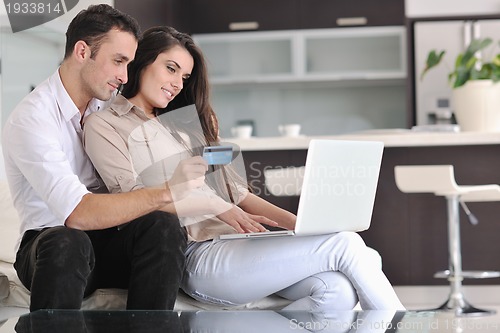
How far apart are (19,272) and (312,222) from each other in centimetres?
80

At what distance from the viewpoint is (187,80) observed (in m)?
2.60

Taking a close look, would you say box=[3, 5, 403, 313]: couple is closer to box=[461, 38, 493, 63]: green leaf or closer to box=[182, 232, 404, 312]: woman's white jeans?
box=[182, 232, 404, 312]: woman's white jeans

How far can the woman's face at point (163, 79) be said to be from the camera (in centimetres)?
248

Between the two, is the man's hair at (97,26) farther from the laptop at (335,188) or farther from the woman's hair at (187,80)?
the laptop at (335,188)

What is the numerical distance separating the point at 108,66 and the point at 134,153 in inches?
10.4

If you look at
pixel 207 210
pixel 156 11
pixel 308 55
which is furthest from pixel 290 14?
pixel 207 210

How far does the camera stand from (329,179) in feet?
6.74

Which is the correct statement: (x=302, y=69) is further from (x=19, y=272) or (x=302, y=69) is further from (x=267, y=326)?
(x=267, y=326)

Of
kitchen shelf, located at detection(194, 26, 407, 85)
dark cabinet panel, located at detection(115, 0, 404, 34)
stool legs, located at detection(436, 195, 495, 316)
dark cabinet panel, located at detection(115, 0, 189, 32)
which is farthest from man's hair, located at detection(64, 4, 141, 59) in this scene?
kitchen shelf, located at detection(194, 26, 407, 85)

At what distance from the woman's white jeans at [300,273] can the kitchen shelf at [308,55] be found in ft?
16.1

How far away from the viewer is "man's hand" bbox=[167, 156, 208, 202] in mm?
2156

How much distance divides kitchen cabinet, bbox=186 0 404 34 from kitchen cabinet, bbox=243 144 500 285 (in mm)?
2424

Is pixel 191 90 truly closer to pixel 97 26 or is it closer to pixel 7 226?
pixel 97 26

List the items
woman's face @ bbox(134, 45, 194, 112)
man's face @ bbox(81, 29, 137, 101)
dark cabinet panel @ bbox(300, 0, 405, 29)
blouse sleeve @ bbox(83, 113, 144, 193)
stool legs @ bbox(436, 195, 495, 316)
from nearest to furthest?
1. blouse sleeve @ bbox(83, 113, 144, 193)
2. man's face @ bbox(81, 29, 137, 101)
3. woman's face @ bbox(134, 45, 194, 112)
4. stool legs @ bbox(436, 195, 495, 316)
5. dark cabinet panel @ bbox(300, 0, 405, 29)
